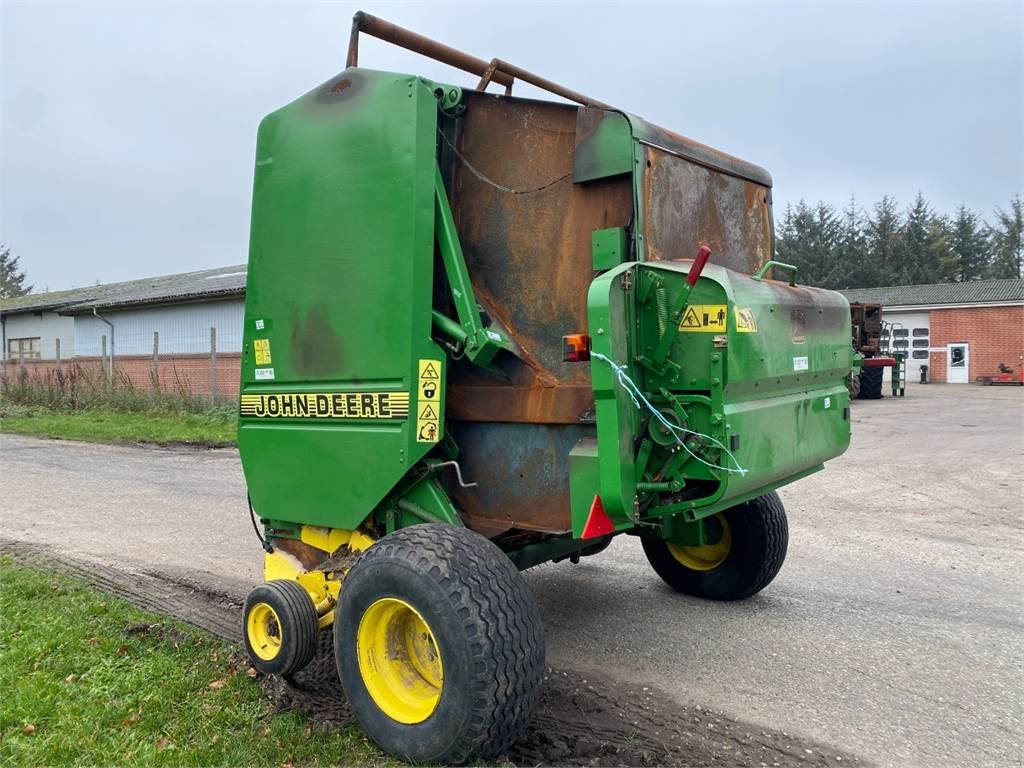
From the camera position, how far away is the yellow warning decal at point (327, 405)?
3.56 meters

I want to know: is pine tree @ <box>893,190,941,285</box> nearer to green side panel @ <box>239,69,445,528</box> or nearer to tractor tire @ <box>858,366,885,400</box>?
tractor tire @ <box>858,366,885,400</box>

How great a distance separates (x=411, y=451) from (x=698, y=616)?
2.30m

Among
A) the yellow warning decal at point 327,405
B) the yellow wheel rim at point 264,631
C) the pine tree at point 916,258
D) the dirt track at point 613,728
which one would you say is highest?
the pine tree at point 916,258

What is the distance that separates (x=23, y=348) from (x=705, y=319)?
32399mm

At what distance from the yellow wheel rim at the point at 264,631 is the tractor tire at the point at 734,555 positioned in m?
2.43

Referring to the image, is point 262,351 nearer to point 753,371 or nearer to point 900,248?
point 753,371

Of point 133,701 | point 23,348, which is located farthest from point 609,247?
point 23,348

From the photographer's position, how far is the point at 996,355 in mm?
32656

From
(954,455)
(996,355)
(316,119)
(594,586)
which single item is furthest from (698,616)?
(996,355)

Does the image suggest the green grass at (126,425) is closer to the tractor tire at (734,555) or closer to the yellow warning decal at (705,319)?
the tractor tire at (734,555)

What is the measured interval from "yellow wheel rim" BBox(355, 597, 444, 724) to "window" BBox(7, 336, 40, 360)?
29753 millimetres

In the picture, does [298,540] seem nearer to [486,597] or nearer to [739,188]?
[486,597]

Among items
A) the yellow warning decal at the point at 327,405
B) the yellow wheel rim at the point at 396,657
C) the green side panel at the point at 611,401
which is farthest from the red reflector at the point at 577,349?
the yellow wheel rim at the point at 396,657

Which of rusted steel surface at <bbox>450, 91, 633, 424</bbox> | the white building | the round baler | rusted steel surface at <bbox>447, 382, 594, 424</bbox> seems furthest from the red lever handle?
the white building
